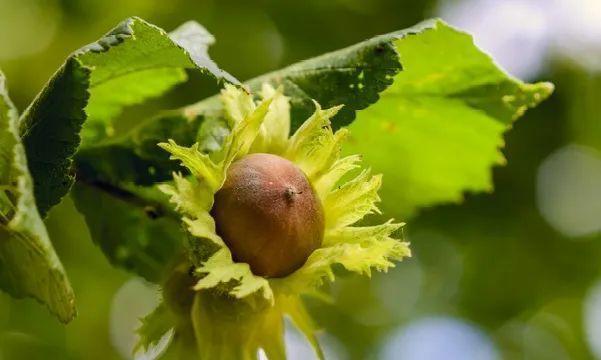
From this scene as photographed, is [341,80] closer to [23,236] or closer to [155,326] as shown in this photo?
[155,326]

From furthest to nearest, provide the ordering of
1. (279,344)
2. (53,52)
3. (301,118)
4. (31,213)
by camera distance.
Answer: (53,52) → (301,118) → (279,344) → (31,213)

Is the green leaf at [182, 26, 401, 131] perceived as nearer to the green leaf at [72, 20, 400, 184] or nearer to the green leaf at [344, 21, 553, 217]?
the green leaf at [72, 20, 400, 184]

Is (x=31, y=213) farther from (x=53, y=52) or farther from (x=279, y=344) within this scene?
(x=53, y=52)

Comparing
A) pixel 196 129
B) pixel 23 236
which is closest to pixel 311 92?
pixel 196 129

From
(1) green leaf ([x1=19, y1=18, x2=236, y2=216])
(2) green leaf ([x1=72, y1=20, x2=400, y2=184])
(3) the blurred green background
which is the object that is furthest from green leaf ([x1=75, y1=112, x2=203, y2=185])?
(3) the blurred green background

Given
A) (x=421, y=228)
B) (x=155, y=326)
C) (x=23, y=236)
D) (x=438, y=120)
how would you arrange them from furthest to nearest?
(x=421, y=228) < (x=438, y=120) < (x=155, y=326) < (x=23, y=236)

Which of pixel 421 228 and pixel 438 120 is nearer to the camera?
pixel 438 120

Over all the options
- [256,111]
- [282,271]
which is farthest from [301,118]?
[282,271]
